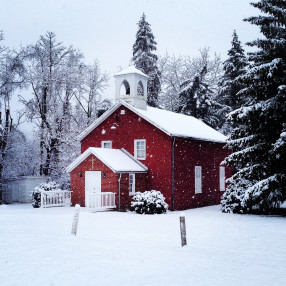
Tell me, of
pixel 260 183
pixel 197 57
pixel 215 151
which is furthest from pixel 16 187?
pixel 197 57

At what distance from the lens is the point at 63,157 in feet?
112

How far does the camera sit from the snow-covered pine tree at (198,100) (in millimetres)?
43938

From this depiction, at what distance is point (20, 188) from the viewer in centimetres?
3341

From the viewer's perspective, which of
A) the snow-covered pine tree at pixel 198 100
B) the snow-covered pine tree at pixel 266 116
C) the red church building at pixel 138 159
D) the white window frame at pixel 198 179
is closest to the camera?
the snow-covered pine tree at pixel 266 116

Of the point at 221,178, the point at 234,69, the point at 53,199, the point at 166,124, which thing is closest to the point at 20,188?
the point at 53,199

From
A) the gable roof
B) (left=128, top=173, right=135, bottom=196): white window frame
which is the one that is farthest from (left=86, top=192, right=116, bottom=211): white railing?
the gable roof

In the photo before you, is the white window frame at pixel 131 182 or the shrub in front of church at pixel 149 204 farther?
the white window frame at pixel 131 182

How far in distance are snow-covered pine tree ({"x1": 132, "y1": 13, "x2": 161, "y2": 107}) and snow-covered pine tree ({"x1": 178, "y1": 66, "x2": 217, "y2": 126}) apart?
354cm

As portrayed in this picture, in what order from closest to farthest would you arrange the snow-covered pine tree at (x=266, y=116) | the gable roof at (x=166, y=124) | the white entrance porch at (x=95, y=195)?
the snow-covered pine tree at (x=266, y=116)
the white entrance porch at (x=95, y=195)
the gable roof at (x=166, y=124)

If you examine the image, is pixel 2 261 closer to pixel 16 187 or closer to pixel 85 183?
pixel 85 183

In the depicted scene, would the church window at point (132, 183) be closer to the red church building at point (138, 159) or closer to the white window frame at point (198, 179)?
the red church building at point (138, 159)

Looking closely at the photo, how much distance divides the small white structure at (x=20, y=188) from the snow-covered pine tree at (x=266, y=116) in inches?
749

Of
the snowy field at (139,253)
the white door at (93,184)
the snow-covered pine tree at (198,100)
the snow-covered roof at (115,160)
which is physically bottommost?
the snowy field at (139,253)

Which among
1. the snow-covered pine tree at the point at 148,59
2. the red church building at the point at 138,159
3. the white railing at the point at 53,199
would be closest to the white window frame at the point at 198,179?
the red church building at the point at 138,159
